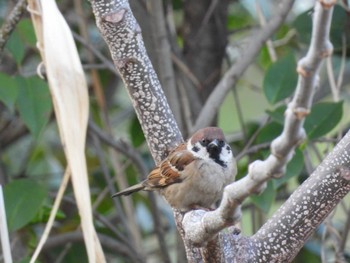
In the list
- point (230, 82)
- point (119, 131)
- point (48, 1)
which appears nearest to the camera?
point (48, 1)

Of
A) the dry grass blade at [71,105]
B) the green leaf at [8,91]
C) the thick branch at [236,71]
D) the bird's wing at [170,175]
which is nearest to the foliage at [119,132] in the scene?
the green leaf at [8,91]

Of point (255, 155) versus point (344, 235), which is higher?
point (255, 155)

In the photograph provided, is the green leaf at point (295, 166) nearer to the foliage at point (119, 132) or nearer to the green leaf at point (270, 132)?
the foliage at point (119, 132)

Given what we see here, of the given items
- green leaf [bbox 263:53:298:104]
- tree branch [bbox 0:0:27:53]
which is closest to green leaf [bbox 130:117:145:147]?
green leaf [bbox 263:53:298:104]

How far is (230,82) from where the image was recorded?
8.94 ft

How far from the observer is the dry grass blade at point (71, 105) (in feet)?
3.69

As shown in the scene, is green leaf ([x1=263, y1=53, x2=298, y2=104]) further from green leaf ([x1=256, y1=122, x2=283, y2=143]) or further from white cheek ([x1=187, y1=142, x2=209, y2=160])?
white cheek ([x1=187, y1=142, x2=209, y2=160])

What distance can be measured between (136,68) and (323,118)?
108cm

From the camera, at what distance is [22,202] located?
2375 mm

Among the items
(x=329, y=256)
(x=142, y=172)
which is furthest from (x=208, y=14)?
(x=329, y=256)

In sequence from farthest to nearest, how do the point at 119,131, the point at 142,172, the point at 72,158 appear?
the point at 119,131, the point at 142,172, the point at 72,158

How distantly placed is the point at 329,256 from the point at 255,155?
909 mm

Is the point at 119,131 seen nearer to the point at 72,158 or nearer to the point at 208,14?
the point at 208,14

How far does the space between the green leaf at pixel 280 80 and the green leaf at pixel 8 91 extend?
0.81 m
